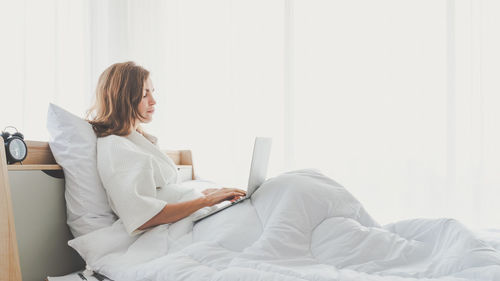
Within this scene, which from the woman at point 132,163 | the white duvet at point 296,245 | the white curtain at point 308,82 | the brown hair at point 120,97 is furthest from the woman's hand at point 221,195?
the white curtain at point 308,82

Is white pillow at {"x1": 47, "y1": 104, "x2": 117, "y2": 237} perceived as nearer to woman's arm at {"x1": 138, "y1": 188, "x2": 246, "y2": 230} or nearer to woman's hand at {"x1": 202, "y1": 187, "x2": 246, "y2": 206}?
woman's arm at {"x1": 138, "y1": 188, "x2": 246, "y2": 230}

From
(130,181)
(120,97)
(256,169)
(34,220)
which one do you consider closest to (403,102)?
(256,169)

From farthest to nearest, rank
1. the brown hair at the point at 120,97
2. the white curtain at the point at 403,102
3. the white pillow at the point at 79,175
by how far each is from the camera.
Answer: the white curtain at the point at 403,102 → the brown hair at the point at 120,97 → the white pillow at the point at 79,175

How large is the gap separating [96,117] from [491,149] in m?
2.16

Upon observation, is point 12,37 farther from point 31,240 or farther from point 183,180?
point 31,240

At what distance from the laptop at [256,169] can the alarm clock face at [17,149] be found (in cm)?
57

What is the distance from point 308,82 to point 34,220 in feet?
6.48

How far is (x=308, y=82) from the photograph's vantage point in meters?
2.72

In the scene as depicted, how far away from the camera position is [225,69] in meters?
2.96

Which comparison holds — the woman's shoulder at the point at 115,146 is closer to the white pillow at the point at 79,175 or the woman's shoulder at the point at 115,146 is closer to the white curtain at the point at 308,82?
the white pillow at the point at 79,175

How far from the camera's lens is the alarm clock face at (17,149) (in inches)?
45.7

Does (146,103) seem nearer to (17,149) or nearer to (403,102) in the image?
(17,149)

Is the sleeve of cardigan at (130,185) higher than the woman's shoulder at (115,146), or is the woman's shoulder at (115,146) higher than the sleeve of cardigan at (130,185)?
the woman's shoulder at (115,146)

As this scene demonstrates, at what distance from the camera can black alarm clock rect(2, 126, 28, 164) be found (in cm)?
115
